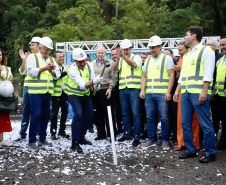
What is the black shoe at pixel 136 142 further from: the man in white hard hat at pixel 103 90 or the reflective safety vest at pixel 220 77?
the reflective safety vest at pixel 220 77

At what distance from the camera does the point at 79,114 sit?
5066 mm

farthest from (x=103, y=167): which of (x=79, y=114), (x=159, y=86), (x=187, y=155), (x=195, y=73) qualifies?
(x=195, y=73)

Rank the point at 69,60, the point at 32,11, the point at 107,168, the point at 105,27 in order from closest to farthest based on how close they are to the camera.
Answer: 1. the point at 107,168
2. the point at 69,60
3. the point at 105,27
4. the point at 32,11

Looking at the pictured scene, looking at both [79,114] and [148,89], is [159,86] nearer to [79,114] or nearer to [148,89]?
[148,89]

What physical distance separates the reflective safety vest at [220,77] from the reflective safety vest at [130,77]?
1565mm

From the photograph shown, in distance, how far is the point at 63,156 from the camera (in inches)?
189

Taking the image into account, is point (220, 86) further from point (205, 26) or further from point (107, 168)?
point (205, 26)

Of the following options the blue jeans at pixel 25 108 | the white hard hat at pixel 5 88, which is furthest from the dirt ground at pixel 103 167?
the white hard hat at pixel 5 88

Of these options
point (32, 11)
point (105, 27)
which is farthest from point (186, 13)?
point (32, 11)

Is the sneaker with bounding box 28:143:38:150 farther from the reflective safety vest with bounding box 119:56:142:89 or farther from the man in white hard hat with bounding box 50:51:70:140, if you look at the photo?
the reflective safety vest with bounding box 119:56:142:89

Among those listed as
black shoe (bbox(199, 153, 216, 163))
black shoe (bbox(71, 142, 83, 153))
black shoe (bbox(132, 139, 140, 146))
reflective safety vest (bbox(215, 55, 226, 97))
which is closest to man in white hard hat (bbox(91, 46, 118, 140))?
black shoe (bbox(132, 139, 140, 146))

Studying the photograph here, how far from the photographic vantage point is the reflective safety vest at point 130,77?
5668 millimetres

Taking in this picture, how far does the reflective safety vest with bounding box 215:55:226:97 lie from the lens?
493 centimetres

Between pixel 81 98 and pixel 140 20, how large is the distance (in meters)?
13.9
